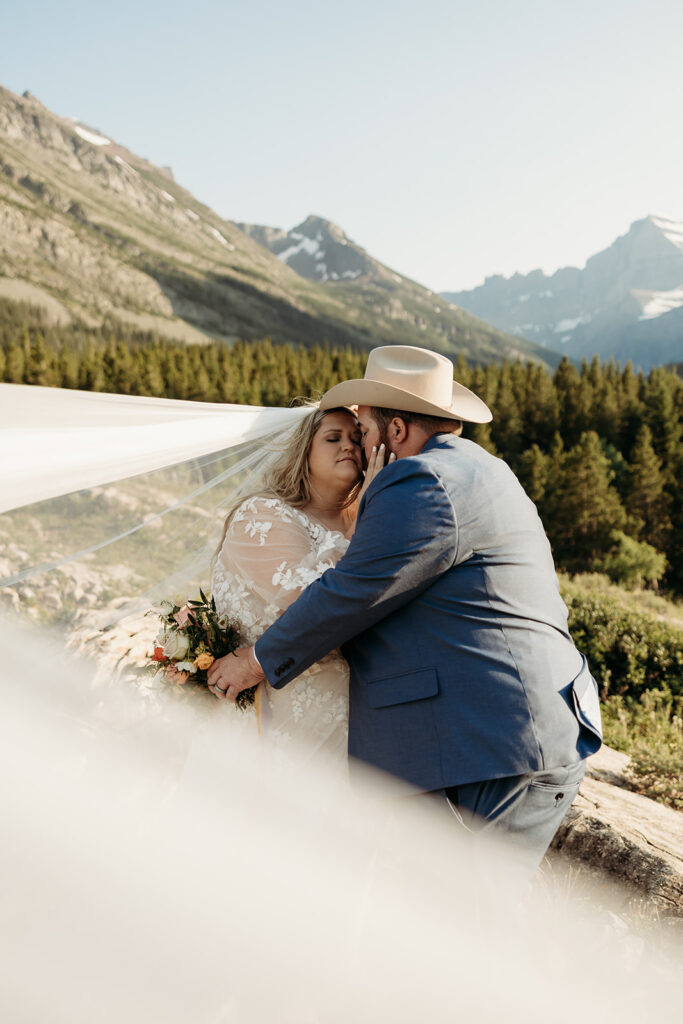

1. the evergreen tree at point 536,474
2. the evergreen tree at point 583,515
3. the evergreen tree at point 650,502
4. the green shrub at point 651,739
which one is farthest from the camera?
the evergreen tree at point 650,502

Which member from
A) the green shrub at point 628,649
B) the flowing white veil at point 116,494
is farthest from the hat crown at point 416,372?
the green shrub at point 628,649

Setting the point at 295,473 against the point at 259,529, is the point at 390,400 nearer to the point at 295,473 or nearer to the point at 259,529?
the point at 295,473

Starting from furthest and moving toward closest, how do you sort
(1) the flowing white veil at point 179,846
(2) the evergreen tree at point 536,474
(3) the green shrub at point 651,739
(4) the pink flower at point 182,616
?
(2) the evergreen tree at point 536,474
(3) the green shrub at point 651,739
(4) the pink flower at point 182,616
(1) the flowing white veil at point 179,846

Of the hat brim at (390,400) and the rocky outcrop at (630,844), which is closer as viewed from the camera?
the hat brim at (390,400)

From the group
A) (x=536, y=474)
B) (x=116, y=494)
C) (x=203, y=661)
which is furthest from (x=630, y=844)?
(x=536, y=474)

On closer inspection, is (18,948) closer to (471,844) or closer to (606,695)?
(471,844)

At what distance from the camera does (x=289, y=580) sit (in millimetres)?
2867

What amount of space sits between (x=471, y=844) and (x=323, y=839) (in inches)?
30.5

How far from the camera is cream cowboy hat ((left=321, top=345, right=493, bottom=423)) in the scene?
2828 mm

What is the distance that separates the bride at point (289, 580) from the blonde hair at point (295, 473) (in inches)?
0.5

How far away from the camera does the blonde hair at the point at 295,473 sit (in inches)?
128

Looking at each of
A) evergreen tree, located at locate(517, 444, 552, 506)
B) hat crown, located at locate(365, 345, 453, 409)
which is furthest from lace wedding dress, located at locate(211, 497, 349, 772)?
evergreen tree, located at locate(517, 444, 552, 506)

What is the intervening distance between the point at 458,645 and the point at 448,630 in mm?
62

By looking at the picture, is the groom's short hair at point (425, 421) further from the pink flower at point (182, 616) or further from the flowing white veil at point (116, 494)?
the pink flower at point (182, 616)
